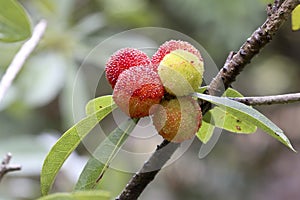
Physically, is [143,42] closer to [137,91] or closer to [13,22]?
[13,22]

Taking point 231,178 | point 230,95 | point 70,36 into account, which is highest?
point 230,95

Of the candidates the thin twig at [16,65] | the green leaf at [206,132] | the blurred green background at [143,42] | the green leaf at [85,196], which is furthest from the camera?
the blurred green background at [143,42]

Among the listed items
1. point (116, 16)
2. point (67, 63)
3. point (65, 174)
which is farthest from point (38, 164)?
point (116, 16)

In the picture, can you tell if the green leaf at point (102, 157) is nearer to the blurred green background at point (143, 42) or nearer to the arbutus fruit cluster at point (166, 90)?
the arbutus fruit cluster at point (166, 90)

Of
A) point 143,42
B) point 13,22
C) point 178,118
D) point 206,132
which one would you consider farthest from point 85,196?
point 143,42

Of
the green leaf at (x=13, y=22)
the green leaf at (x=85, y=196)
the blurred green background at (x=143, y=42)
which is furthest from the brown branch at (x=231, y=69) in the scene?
the blurred green background at (x=143, y=42)

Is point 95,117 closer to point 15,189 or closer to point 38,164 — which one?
point 38,164

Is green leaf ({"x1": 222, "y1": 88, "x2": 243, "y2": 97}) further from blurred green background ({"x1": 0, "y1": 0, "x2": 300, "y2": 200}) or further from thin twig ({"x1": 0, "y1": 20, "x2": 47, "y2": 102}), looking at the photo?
blurred green background ({"x1": 0, "y1": 0, "x2": 300, "y2": 200})
